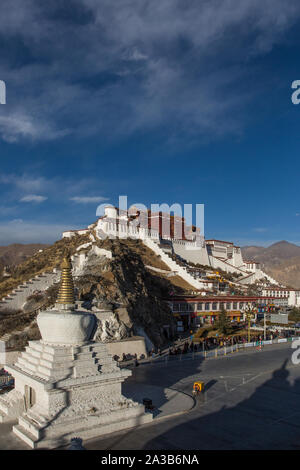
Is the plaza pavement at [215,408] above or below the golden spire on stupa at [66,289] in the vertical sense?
below

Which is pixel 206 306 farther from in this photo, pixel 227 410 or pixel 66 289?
pixel 66 289

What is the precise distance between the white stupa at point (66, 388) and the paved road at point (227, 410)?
2.46 ft

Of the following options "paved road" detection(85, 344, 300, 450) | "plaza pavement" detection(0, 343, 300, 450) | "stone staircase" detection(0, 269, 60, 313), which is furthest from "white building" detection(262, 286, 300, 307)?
"plaza pavement" detection(0, 343, 300, 450)

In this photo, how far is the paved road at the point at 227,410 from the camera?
12859 millimetres

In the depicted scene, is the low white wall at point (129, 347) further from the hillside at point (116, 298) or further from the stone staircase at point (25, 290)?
the stone staircase at point (25, 290)

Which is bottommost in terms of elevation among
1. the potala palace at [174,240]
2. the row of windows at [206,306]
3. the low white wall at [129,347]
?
the low white wall at [129,347]

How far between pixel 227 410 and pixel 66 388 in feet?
23.7

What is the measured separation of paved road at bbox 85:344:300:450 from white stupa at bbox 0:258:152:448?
29.6 inches

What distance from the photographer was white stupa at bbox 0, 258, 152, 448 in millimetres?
12867

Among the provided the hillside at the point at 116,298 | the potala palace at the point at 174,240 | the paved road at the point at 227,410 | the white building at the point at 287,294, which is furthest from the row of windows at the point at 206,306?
the paved road at the point at 227,410

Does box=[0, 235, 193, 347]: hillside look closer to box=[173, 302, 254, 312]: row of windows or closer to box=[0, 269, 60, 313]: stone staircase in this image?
box=[0, 269, 60, 313]: stone staircase

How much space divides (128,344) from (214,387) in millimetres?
8676

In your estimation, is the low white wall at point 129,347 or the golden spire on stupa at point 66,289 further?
the low white wall at point 129,347

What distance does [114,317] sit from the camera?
29.4 metres
